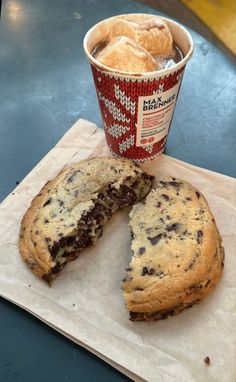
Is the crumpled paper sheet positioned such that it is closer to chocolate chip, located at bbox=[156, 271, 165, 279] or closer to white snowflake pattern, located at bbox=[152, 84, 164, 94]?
chocolate chip, located at bbox=[156, 271, 165, 279]

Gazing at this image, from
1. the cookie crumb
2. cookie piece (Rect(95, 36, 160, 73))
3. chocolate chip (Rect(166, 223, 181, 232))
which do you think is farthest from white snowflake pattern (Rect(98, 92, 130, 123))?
the cookie crumb

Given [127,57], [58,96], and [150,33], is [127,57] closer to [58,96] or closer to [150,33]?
[150,33]

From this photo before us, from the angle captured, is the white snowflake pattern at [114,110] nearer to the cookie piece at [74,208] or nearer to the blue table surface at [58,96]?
the cookie piece at [74,208]

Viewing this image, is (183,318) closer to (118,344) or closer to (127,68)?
(118,344)

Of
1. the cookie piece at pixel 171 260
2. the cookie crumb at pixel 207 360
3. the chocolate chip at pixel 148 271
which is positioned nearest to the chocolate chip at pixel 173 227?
the cookie piece at pixel 171 260

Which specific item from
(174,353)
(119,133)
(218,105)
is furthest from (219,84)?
(174,353)

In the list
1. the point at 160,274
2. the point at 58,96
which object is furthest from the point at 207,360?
the point at 58,96
